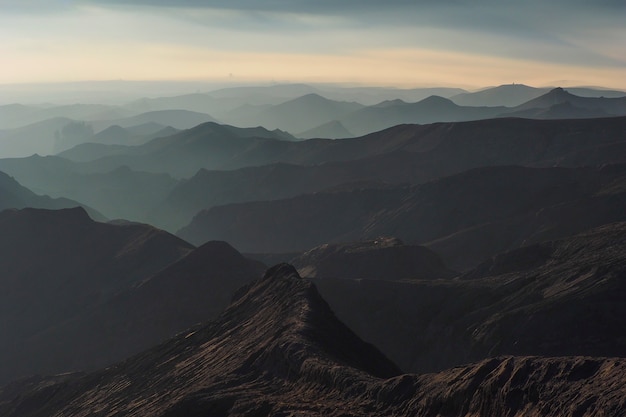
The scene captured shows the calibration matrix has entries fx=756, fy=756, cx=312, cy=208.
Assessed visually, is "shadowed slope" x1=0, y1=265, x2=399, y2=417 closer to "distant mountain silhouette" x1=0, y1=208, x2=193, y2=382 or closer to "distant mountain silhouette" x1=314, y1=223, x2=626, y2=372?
"distant mountain silhouette" x1=314, y1=223, x2=626, y2=372

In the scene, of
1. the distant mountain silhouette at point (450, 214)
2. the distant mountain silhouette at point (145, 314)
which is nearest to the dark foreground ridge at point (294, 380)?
the distant mountain silhouette at point (145, 314)

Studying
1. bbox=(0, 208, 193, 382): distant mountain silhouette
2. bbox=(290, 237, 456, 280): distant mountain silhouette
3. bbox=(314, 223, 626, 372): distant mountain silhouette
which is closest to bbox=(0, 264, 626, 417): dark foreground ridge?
bbox=(314, 223, 626, 372): distant mountain silhouette

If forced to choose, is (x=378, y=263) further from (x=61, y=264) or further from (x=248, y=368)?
(x=248, y=368)

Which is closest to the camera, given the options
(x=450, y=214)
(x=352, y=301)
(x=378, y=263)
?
(x=352, y=301)

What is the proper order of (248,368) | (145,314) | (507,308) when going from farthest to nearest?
(145,314)
(507,308)
(248,368)

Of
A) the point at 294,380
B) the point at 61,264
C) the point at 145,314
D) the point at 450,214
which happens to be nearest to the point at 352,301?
the point at 145,314

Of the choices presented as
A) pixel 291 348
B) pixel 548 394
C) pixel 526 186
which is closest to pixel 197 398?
pixel 291 348
